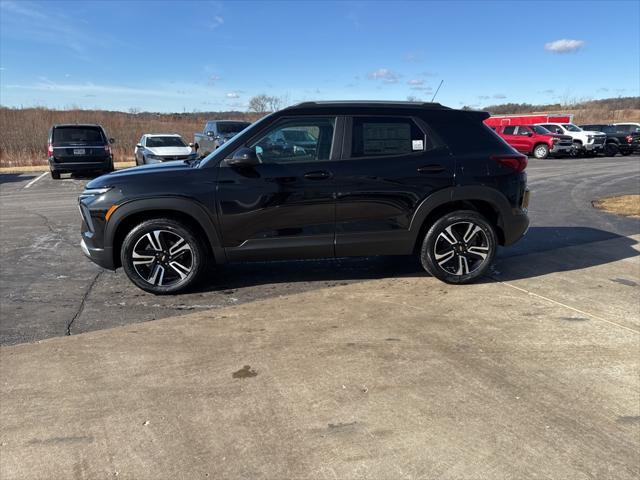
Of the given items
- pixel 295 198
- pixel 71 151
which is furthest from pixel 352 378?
pixel 71 151

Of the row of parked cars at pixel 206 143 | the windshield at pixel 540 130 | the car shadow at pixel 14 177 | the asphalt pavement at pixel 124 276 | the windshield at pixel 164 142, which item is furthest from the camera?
the windshield at pixel 540 130

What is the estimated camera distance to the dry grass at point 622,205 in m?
9.36

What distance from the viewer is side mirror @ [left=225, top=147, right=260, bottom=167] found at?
472 cm

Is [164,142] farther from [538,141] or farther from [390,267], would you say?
[538,141]

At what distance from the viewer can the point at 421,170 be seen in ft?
16.8

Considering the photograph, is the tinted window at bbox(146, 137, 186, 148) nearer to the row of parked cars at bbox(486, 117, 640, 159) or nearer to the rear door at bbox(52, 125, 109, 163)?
the rear door at bbox(52, 125, 109, 163)

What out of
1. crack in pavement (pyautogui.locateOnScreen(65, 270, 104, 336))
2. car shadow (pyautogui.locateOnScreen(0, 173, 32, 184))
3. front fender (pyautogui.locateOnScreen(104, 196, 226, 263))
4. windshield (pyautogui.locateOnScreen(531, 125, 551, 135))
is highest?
windshield (pyautogui.locateOnScreen(531, 125, 551, 135))

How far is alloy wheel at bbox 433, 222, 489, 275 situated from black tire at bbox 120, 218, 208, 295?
2.49 meters

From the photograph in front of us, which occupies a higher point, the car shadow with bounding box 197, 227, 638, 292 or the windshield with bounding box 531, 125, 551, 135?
the windshield with bounding box 531, 125, 551, 135

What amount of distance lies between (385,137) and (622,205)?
7467mm

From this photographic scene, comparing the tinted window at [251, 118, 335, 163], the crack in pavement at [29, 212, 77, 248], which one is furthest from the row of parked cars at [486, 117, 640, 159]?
the tinted window at [251, 118, 335, 163]

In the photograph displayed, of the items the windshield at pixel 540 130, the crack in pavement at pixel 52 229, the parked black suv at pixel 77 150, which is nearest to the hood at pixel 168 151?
the parked black suv at pixel 77 150

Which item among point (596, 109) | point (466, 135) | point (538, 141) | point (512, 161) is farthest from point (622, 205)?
point (596, 109)

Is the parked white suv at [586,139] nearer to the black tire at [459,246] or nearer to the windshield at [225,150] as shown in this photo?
the black tire at [459,246]
